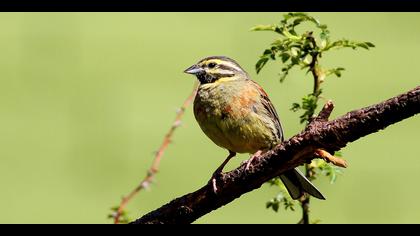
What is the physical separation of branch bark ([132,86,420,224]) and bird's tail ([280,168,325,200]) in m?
0.31

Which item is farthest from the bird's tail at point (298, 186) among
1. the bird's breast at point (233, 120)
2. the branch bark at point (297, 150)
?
the bird's breast at point (233, 120)

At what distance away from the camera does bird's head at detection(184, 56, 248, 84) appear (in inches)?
192

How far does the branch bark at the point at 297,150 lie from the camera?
2596 millimetres

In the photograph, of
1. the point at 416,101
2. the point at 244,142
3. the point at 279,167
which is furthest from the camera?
the point at 244,142

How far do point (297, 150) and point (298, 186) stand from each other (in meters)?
0.68

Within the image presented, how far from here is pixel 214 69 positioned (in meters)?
4.89

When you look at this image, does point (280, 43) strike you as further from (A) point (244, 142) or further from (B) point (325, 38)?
(A) point (244, 142)

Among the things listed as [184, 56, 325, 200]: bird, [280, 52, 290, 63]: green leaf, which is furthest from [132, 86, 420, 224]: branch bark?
[184, 56, 325, 200]: bird

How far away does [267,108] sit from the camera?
15.2 ft

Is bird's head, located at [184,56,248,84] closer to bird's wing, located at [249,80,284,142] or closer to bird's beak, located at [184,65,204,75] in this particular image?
bird's beak, located at [184,65,204,75]

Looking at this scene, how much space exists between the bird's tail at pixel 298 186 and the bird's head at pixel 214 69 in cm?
107

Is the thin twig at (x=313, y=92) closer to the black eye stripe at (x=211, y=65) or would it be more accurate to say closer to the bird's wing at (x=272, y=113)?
the bird's wing at (x=272, y=113)
